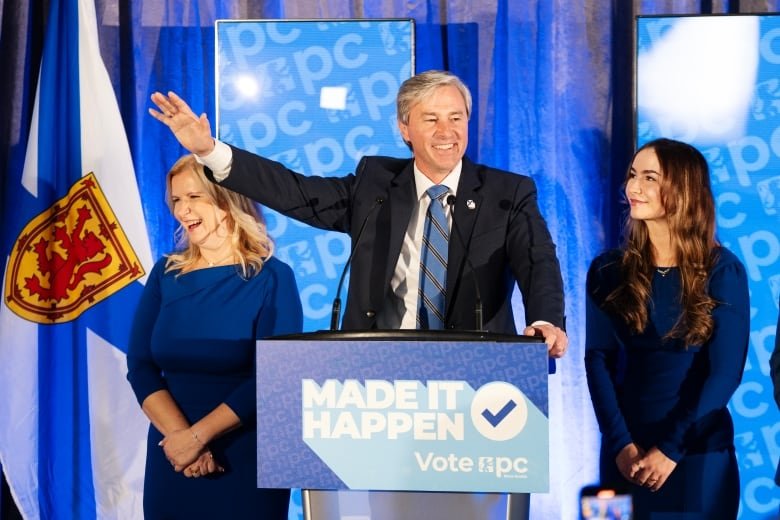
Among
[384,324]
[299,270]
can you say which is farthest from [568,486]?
[384,324]

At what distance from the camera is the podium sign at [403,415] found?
1.73 metres

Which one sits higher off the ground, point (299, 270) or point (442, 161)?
point (442, 161)

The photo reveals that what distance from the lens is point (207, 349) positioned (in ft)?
9.93

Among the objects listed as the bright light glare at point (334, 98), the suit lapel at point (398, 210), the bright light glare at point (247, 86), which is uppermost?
the bright light glare at point (247, 86)

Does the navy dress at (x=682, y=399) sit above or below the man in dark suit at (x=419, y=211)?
below

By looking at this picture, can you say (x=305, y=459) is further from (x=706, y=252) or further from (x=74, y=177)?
(x=74, y=177)

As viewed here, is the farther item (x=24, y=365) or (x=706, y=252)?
(x=24, y=365)

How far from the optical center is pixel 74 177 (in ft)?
12.3

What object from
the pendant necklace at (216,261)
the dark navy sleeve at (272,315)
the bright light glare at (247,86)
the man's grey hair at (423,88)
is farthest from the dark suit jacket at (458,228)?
the bright light glare at (247,86)

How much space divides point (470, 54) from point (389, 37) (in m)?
0.36

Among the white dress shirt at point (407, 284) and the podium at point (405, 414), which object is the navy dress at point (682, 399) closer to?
the white dress shirt at point (407, 284)

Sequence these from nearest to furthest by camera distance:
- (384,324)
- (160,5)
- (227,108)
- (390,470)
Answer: (390,470)
(384,324)
(227,108)
(160,5)

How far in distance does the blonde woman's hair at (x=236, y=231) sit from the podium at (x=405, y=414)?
140 centimetres

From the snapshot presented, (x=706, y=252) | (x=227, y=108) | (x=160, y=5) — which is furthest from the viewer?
(x=160, y=5)
